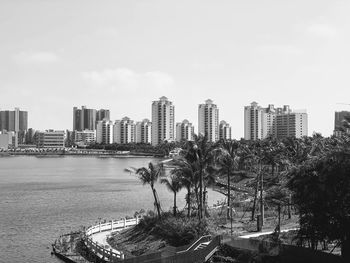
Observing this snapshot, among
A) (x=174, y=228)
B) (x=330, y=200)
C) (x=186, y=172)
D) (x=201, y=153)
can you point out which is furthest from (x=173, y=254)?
(x=186, y=172)

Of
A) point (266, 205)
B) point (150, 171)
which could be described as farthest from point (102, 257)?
point (266, 205)

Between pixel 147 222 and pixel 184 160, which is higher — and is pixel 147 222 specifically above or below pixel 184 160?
below

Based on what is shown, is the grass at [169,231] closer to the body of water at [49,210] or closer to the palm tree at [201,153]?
the palm tree at [201,153]

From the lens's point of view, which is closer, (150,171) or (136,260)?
(136,260)

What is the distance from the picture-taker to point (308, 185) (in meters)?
31.1

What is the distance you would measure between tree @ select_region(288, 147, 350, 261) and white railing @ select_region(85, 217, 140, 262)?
512 inches

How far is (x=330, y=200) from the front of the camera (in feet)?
97.5

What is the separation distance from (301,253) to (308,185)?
4.24 m

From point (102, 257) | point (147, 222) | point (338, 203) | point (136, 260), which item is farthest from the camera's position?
point (147, 222)

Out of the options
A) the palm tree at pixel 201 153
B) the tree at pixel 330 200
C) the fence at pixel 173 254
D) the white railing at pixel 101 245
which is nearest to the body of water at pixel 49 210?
the white railing at pixel 101 245

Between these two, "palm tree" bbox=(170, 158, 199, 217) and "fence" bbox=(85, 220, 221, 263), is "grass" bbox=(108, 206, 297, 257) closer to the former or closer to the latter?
"fence" bbox=(85, 220, 221, 263)

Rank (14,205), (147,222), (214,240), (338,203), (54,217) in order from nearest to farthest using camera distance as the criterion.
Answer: (338,203) → (214,240) → (147,222) → (54,217) → (14,205)

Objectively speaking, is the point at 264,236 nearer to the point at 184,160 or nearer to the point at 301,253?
the point at 301,253

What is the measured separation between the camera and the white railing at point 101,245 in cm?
3501
